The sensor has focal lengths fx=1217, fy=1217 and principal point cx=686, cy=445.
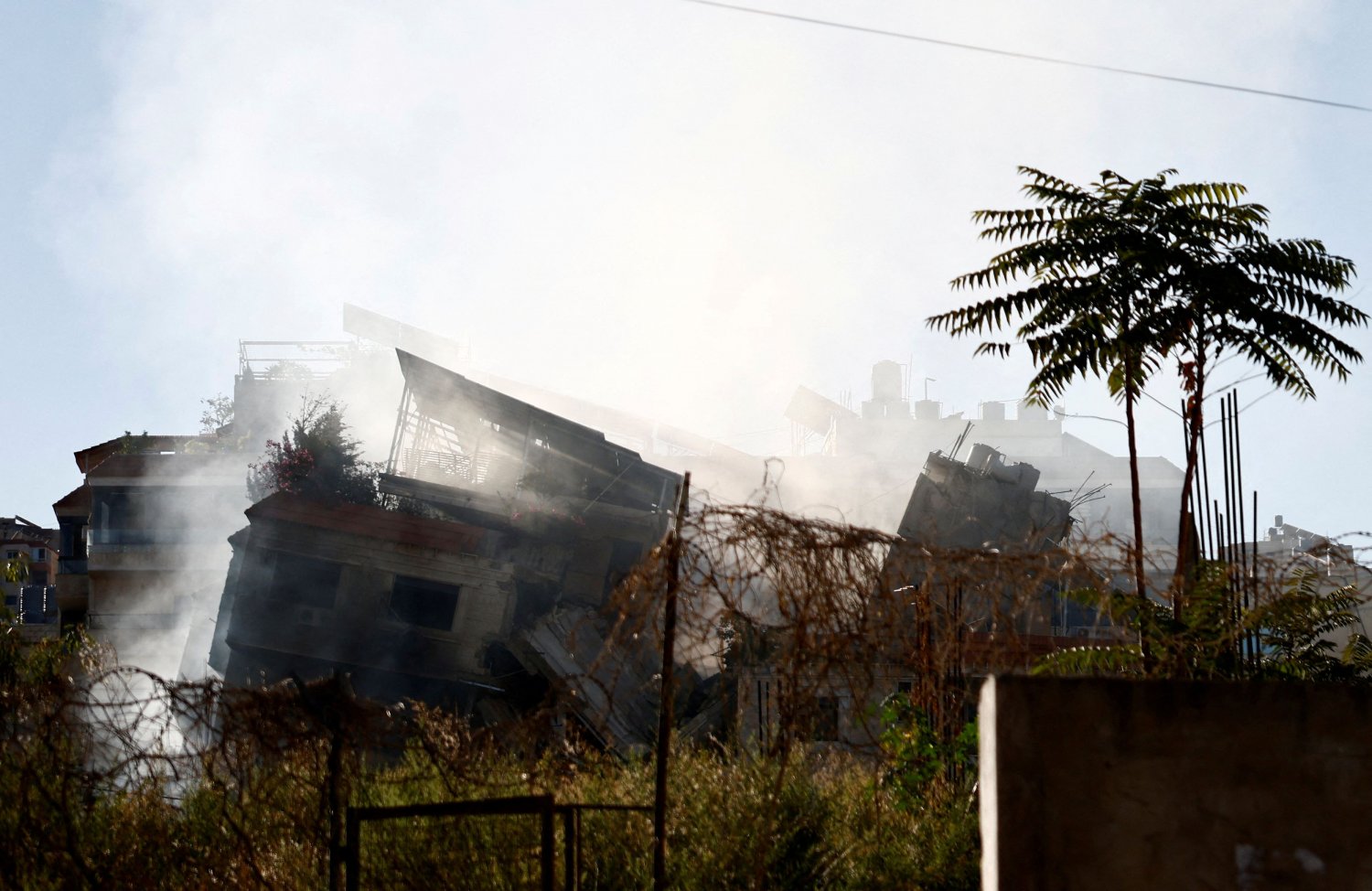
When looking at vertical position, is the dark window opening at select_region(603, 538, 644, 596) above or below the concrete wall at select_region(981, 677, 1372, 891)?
above

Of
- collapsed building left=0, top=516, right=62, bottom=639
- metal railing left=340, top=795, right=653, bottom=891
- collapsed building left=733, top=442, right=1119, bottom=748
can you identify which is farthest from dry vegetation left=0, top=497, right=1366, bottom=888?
collapsed building left=0, top=516, right=62, bottom=639

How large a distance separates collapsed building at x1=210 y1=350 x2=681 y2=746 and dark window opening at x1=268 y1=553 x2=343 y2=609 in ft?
0.10

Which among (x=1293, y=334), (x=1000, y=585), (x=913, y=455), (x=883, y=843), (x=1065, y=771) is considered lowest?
(x=883, y=843)

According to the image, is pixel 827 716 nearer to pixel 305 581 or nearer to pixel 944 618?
pixel 944 618

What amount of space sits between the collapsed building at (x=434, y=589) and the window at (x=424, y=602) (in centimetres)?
3

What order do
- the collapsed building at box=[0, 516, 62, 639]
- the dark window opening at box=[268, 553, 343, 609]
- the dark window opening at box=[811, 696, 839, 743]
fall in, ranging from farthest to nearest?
1. the collapsed building at box=[0, 516, 62, 639]
2. the dark window opening at box=[268, 553, 343, 609]
3. the dark window opening at box=[811, 696, 839, 743]

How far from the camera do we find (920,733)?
1047 centimetres

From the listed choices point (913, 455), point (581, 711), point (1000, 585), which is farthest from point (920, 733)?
point (913, 455)

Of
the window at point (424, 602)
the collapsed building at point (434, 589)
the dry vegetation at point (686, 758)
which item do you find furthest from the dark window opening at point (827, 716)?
the window at point (424, 602)

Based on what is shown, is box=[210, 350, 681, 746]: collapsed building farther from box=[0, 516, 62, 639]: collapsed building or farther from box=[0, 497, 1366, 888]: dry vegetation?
box=[0, 516, 62, 639]: collapsed building

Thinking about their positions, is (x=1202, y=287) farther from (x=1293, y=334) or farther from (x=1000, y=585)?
(x=1000, y=585)

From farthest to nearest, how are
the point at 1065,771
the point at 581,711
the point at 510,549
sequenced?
the point at 510,549 < the point at 581,711 < the point at 1065,771

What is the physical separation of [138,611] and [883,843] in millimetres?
39401

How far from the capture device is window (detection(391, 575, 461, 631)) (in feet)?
93.5
